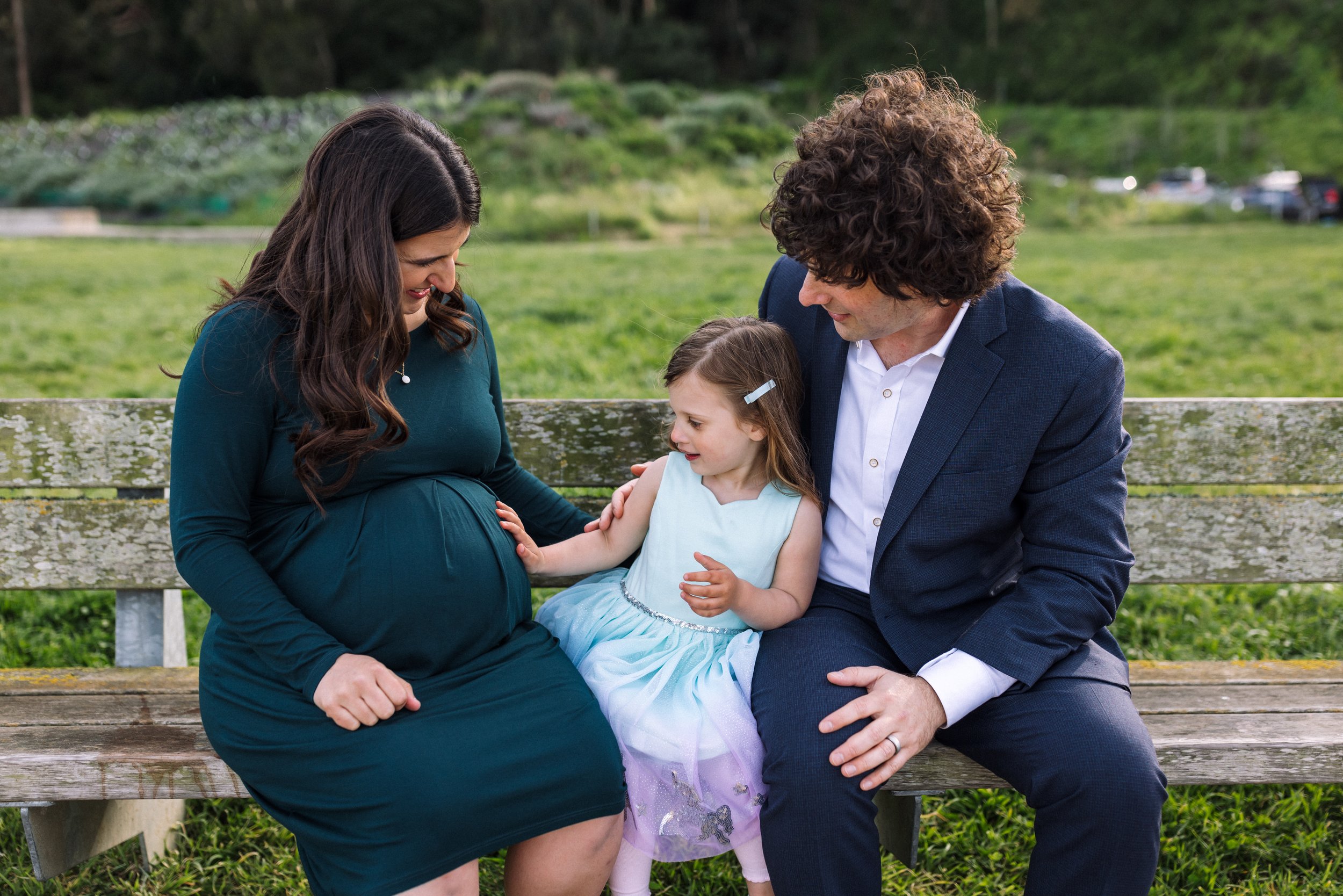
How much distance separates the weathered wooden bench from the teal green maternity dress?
33 centimetres

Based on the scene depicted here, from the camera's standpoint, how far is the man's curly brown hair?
2.11 m

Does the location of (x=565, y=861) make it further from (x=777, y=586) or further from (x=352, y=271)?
(x=352, y=271)

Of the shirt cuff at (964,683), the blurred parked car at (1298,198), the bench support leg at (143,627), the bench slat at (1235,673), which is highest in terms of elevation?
the shirt cuff at (964,683)

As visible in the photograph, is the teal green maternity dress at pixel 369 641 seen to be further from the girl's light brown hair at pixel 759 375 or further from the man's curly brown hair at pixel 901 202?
the man's curly brown hair at pixel 901 202

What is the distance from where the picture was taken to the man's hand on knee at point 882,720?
6.68 ft

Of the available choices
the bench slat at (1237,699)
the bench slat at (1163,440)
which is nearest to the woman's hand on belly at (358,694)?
the bench slat at (1163,440)

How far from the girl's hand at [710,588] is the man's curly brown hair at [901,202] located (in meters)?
0.62

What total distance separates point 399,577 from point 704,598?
608mm

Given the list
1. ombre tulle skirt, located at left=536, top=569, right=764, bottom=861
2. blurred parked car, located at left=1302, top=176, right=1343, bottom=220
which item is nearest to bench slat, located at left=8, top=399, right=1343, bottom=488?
ombre tulle skirt, located at left=536, top=569, right=764, bottom=861

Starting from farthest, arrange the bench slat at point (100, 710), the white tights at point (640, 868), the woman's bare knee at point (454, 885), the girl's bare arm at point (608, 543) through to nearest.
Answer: the girl's bare arm at point (608, 543), the bench slat at point (100, 710), the white tights at point (640, 868), the woman's bare knee at point (454, 885)

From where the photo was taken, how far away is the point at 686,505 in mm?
2451

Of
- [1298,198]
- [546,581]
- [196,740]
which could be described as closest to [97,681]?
[196,740]

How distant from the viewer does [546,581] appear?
9.59 ft

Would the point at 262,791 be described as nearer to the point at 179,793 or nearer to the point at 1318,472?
the point at 179,793
